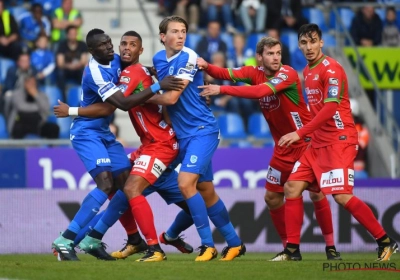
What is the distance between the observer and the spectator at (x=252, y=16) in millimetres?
18812

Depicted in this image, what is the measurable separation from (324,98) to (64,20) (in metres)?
8.64

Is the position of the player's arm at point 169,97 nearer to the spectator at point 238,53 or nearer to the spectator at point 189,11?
the spectator at point 238,53

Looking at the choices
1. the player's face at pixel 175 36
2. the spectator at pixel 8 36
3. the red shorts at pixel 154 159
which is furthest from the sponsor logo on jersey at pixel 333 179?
the spectator at pixel 8 36

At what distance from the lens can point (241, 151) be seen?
15.5 metres

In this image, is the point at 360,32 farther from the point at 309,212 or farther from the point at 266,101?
the point at 266,101

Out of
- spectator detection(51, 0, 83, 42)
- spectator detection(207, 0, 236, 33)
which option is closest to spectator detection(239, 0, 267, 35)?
spectator detection(207, 0, 236, 33)

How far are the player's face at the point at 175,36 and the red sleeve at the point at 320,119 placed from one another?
4.85ft

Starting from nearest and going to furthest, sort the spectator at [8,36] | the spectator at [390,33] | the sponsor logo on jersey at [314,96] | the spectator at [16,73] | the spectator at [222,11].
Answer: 1. the sponsor logo on jersey at [314,96]
2. the spectator at [16,73]
3. the spectator at [8,36]
4. the spectator at [222,11]
5. the spectator at [390,33]

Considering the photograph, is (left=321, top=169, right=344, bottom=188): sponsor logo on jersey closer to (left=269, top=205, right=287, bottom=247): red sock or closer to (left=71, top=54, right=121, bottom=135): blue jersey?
(left=269, top=205, right=287, bottom=247): red sock

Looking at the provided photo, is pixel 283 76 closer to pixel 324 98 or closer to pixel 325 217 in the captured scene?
pixel 324 98

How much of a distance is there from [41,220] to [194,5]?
6.17 meters

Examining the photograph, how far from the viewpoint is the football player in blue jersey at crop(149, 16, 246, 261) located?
10328 millimetres

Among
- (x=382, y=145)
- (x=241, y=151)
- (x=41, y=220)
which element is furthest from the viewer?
(x=382, y=145)

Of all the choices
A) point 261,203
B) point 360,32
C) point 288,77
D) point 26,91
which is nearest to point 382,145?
point 360,32
